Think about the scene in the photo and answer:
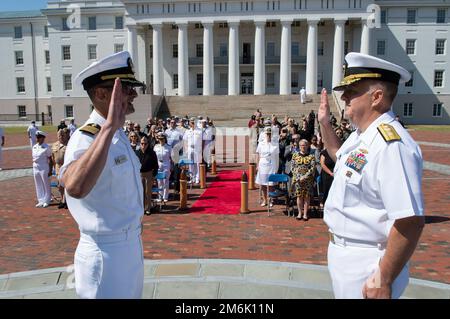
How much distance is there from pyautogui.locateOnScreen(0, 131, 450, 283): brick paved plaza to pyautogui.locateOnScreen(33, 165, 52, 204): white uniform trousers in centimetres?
37

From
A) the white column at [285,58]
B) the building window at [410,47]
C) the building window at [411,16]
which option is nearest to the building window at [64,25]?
the white column at [285,58]

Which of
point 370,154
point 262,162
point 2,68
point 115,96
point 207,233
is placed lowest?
point 207,233

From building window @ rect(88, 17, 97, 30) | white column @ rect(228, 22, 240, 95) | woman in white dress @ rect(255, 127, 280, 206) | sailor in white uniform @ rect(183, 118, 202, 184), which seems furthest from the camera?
building window @ rect(88, 17, 97, 30)

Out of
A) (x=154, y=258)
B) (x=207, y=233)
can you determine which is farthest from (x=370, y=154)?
(x=207, y=233)

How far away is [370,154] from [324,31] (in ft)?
182

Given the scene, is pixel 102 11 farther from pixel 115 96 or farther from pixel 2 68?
pixel 115 96

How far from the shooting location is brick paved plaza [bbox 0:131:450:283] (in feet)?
23.0

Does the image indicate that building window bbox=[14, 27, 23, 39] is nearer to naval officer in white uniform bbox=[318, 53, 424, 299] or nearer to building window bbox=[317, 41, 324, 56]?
building window bbox=[317, 41, 324, 56]

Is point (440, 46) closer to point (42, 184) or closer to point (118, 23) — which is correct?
point (118, 23)

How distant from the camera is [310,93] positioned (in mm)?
48844

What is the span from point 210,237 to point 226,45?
50520 mm

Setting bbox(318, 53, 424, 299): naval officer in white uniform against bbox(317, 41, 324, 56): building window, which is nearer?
bbox(318, 53, 424, 299): naval officer in white uniform

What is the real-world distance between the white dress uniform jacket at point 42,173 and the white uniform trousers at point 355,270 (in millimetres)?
10280

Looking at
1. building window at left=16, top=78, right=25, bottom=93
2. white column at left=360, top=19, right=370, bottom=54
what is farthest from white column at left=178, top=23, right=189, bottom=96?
building window at left=16, top=78, right=25, bottom=93
